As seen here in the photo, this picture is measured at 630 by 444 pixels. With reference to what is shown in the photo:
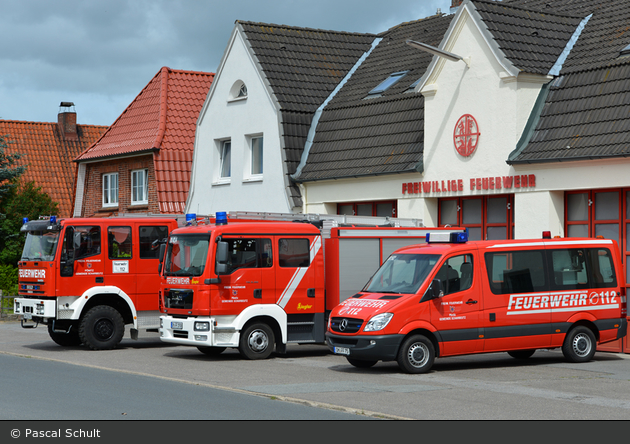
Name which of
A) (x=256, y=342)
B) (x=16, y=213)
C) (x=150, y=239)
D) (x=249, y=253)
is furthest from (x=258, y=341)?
(x=16, y=213)

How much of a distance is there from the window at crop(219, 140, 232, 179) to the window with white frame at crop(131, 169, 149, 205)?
13.6 feet

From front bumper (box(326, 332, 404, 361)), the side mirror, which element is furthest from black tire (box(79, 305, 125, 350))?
the side mirror

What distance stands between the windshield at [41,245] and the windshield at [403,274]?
6.71 m

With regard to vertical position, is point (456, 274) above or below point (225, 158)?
below

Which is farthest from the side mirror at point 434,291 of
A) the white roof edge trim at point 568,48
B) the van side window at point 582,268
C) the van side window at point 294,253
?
the white roof edge trim at point 568,48

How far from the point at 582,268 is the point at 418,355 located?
3689 mm

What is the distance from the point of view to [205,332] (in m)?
15.9

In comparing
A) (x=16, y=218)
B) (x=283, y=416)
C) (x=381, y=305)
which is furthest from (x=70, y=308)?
(x=16, y=218)

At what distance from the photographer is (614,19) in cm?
2050

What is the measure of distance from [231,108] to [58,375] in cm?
1483

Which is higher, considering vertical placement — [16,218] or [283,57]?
[283,57]

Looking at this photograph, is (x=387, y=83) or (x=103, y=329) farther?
(x=387, y=83)

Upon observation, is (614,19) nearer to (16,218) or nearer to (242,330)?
(242,330)

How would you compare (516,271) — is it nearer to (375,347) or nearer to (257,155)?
(375,347)
